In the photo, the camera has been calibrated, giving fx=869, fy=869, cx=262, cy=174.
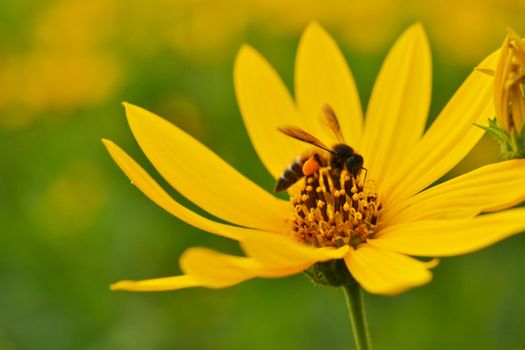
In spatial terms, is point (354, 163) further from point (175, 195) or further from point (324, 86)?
point (175, 195)

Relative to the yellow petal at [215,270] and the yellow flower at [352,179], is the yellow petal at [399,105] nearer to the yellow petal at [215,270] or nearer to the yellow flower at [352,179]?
the yellow flower at [352,179]

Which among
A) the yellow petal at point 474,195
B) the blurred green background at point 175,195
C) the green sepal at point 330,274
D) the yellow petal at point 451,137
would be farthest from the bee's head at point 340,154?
the blurred green background at point 175,195

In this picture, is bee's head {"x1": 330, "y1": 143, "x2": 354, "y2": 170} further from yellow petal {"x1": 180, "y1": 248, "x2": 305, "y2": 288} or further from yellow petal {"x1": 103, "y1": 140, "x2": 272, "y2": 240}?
yellow petal {"x1": 180, "y1": 248, "x2": 305, "y2": 288}

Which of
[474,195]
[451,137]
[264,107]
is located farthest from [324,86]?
[474,195]

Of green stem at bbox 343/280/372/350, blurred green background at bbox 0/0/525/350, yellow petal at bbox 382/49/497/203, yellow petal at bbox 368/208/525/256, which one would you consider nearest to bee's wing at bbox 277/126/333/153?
yellow petal at bbox 382/49/497/203

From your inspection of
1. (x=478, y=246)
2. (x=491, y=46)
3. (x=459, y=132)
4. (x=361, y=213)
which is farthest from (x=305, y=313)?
(x=491, y=46)
